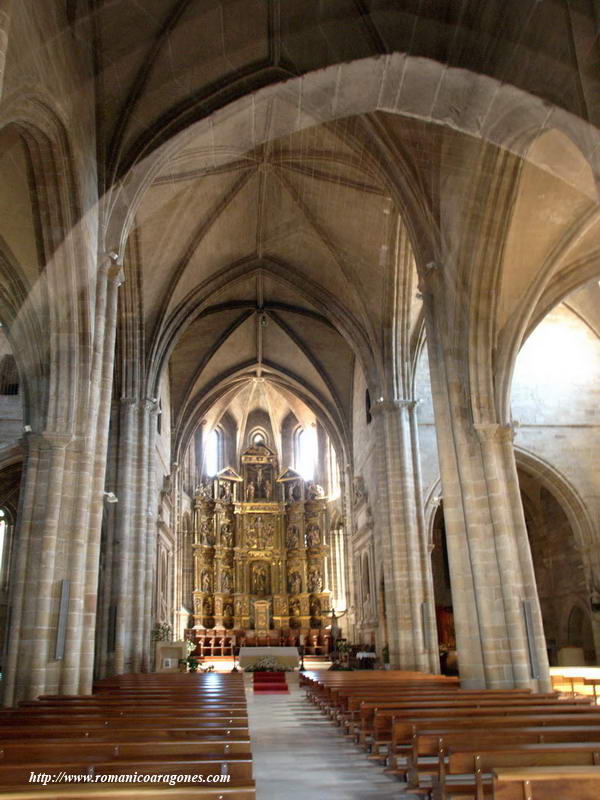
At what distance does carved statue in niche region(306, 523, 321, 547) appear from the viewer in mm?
35500

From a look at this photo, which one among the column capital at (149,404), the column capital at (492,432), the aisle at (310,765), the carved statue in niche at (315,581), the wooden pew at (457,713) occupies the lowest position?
the aisle at (310,765)

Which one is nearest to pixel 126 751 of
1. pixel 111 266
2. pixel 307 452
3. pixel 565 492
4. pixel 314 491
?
pixel 111 266

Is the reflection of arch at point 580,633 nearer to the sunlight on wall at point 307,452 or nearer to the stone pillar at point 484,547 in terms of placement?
the stone pillar at point 484,547

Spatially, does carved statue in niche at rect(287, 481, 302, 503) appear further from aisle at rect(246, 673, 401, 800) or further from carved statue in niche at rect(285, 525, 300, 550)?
aisle at rect(246, 673, 401, 800)

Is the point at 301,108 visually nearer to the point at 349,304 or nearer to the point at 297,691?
the point at 349,304

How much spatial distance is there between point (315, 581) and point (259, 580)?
317 cm

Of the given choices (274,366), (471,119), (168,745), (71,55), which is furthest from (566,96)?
(274,366)

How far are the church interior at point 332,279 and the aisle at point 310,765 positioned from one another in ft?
0.96

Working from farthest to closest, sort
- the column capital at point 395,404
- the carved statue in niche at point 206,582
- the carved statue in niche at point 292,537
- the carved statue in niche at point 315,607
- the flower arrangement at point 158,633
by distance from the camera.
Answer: the carved statue in niche at point 292,537 → the carved statue in niche at point 206,582 → the carved statue in niche at point 315,607 → the flower arrangement at point 158,633 → the column capital at point 395,404

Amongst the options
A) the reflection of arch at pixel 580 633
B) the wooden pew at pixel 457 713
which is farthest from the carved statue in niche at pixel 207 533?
the wooden pew at pixel 457 713

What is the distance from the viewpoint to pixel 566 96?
938cm

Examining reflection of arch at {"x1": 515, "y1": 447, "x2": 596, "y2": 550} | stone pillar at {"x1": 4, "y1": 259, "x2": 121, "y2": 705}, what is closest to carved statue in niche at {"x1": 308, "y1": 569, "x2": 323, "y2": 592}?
reflection of arch at {"x1": 515, "y1": 447, "x2": 596, "y2": 550}

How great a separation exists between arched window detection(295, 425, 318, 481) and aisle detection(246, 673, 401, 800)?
26.7 meters

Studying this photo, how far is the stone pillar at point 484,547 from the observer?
11.7 m
